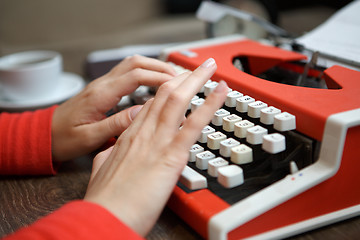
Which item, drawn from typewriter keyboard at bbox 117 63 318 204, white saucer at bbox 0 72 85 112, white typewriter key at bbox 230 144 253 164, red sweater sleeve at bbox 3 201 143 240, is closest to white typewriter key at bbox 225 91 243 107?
typewriter keyboard at bbox 117 63 318 204

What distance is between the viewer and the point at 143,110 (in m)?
0.55

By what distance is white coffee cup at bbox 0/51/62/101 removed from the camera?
0.90m

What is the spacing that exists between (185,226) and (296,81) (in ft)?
1.28

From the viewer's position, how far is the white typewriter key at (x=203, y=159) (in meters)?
0.52

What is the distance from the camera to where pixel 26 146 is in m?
0.67

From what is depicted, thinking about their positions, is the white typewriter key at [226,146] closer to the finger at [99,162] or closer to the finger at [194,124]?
the finger at [194,124]

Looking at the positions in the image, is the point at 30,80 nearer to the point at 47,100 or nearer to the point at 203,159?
the point at 47,100

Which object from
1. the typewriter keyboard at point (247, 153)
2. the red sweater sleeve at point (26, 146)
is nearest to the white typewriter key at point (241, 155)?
the typewriter keyboard at point (247, 153)

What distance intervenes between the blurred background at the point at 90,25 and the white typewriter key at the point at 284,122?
1122 millimetres

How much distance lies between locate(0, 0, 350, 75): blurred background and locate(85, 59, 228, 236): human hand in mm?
1055

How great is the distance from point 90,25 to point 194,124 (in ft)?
5.48

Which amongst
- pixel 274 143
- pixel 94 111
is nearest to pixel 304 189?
pixel 274 143

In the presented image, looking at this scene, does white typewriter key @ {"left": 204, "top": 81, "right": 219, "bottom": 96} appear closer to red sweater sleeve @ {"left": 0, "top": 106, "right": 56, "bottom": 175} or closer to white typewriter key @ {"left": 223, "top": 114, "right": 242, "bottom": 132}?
white typewriter key @ {"left": 223, "top": 114, "right": 242, "bottom": 132}

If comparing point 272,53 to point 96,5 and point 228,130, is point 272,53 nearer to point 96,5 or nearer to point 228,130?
point 228,130
